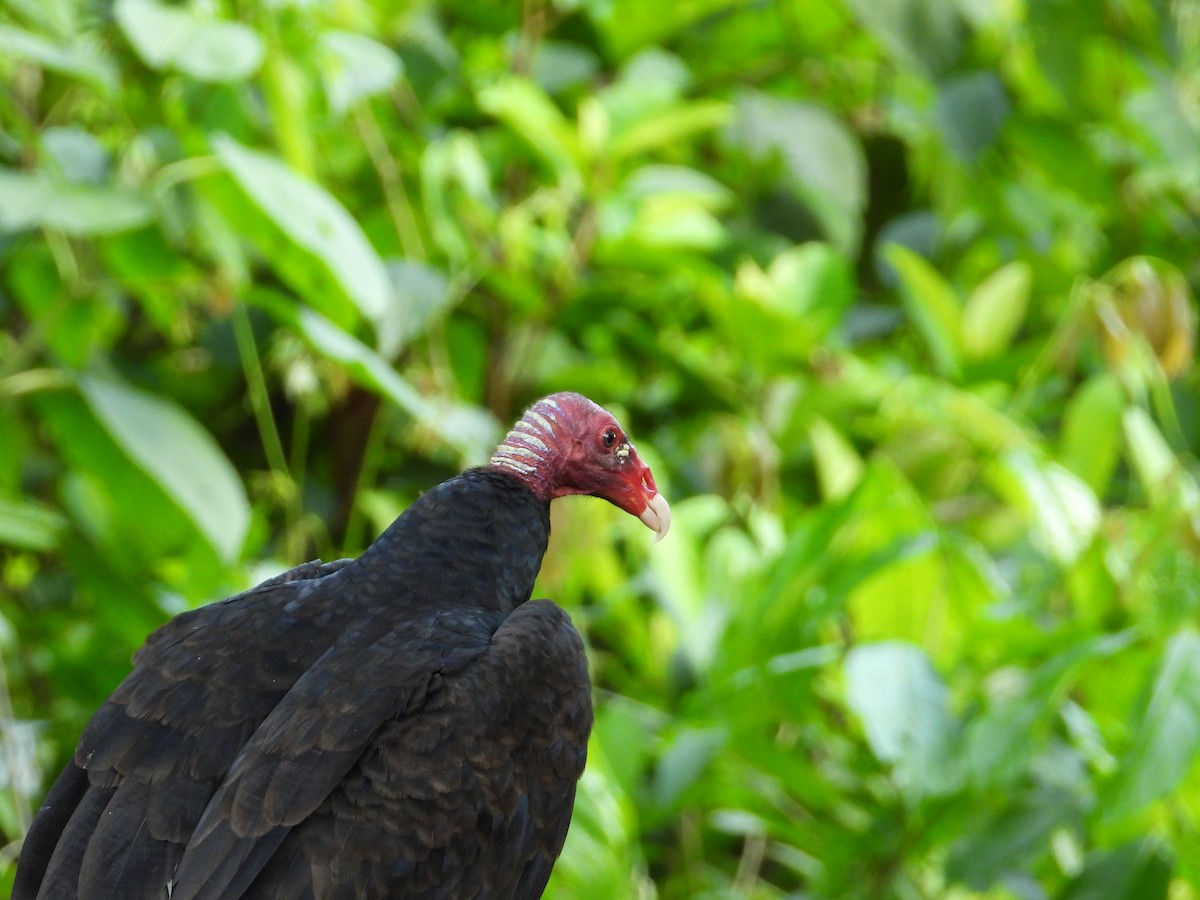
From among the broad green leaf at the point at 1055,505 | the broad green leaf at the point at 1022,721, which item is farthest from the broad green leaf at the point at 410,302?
the broad green leaf at the point at 1022,721

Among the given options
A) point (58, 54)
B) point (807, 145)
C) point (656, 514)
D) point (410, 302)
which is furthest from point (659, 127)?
point (656, 514)

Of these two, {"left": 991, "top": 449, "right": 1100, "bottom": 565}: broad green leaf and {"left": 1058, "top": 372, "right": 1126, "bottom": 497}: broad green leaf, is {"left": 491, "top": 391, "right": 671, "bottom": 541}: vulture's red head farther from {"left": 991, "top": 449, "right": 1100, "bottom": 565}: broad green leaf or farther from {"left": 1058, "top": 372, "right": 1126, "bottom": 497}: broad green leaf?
{"left": 1058, "top": 372, "right": 1126, "bottom": 497}: broad green leaf

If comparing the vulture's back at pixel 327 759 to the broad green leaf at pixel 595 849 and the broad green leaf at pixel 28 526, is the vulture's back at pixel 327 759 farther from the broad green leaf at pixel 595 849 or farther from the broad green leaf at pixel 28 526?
the broad green leaf at pixel 28 526

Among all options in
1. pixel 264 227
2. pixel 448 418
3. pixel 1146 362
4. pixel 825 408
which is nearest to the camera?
pixel 264 227

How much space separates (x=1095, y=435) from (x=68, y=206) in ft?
5.05

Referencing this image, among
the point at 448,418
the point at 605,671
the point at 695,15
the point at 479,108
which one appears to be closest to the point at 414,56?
the point at 479,108

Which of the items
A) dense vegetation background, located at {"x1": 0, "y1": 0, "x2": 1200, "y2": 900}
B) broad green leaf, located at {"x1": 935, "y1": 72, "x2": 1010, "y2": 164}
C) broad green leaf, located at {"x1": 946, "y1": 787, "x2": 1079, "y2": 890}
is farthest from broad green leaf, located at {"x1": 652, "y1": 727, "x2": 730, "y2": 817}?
broad green leaf, located at {"x1": 935, "y1": 72, "x2": 1010, "y2": 164}

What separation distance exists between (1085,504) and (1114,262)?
A: 135cm

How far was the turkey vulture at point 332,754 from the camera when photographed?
114 centimetres

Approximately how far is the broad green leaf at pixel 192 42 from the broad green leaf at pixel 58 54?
6 centimetres

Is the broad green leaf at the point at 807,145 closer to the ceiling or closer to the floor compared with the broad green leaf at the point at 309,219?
closer to the floor

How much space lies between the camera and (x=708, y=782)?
2096mm

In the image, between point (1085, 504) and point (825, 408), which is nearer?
point (1085, 504)

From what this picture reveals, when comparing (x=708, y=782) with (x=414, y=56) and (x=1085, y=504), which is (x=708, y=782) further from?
(x=414, y=56)
